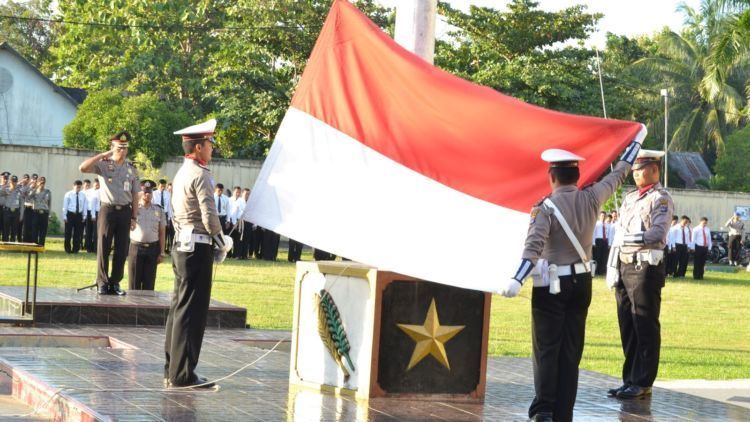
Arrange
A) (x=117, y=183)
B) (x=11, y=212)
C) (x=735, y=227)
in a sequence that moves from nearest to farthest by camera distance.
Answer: (x=117, y=183) < (x=11, y=212) < (x=735, y=227)

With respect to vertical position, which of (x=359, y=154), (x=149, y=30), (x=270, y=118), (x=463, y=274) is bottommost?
(x=463, y=274)

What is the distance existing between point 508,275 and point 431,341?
0.95 meters

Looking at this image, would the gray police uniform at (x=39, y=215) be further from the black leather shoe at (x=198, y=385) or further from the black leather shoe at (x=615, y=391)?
the black leather shoe at (x=615, y=391)

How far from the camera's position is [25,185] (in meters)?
29.6

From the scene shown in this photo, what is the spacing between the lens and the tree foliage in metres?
37.1

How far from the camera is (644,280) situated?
9.29 metres

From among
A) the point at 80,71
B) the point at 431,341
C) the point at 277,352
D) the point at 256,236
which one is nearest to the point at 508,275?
the point at 431,341

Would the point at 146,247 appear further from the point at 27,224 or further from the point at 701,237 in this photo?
the point at 701,237

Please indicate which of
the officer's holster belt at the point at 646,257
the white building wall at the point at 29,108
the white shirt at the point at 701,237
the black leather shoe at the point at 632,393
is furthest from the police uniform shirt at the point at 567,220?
the white building wall at the point at 29,108

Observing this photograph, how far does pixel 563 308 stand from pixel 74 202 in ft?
74.3

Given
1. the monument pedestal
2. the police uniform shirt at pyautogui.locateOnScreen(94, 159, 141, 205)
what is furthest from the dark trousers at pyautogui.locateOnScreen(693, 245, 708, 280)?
the monument pedestal

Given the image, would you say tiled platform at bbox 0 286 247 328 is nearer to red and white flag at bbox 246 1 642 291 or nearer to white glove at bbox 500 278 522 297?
red and white flag at bbox 246 1 642 291

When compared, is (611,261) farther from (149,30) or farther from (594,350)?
(149,30)

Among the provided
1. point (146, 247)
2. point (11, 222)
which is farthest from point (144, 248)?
point (11, 222)
